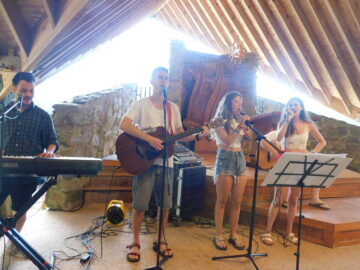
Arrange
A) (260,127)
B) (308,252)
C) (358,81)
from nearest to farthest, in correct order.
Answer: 1. (308,252)
2. (260,127)
3. (358,81)

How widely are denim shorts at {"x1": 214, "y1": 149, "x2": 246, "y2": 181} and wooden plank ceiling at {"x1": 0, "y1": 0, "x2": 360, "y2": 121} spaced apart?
6.27ft

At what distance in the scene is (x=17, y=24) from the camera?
257 cm

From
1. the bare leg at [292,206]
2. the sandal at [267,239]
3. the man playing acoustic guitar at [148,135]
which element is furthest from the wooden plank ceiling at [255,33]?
the sandal at [267,239]

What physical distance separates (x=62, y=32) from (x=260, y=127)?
2.95 metres

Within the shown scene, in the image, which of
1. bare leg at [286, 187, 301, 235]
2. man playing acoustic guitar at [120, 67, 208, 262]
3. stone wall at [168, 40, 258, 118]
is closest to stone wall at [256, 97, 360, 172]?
stone wall at [168, 40, 258, 118]

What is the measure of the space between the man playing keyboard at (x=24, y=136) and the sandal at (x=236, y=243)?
1828 mm

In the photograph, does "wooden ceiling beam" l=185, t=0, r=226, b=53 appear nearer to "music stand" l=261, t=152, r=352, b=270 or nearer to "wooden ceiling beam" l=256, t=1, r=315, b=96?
"wooden ceiling beam" l=256, t=1, r=315, b=96

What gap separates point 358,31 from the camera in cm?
390

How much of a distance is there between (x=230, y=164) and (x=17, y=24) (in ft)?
7.87

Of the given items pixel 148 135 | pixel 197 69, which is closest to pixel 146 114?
→ pixel 148 135

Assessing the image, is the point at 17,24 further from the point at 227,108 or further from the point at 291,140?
the point at 291,140

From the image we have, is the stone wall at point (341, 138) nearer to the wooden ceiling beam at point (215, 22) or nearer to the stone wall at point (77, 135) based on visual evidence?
the wooden ceiling beam at point (215, 22)

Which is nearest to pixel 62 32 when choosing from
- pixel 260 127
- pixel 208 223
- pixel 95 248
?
pixel 95 248

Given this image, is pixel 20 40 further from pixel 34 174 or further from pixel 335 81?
pixel 335 81
